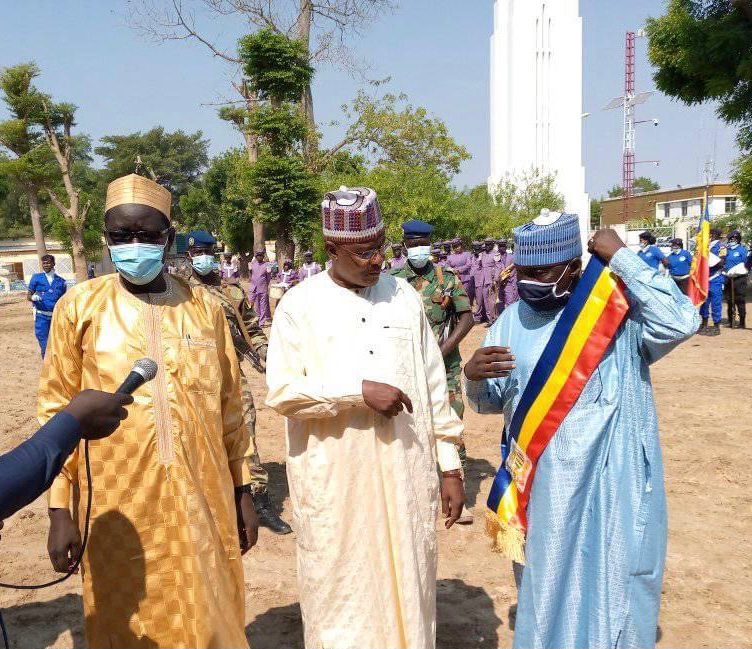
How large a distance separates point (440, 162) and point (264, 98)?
7.03 meters

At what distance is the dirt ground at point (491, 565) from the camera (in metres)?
3.69

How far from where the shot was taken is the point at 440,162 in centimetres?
2589

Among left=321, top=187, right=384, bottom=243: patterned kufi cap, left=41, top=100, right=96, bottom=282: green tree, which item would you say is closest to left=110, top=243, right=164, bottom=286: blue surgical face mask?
left=321, top=187, right=384, bottom=243: patterned kufi cap

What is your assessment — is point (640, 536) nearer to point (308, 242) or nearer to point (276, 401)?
point (276, 401)

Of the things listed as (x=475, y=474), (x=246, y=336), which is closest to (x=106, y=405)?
(x=246, y=336)

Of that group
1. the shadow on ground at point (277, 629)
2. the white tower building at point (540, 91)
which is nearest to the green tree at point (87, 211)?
the shadow on ground at point (277, 629)

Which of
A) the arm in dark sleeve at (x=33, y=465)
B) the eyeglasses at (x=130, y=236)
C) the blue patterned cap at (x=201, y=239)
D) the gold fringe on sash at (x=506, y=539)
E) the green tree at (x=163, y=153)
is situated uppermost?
the green tree at (x=163, y=153)

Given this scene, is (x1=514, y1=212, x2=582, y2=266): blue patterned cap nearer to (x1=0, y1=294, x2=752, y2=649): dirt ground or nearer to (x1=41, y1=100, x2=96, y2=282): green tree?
(x1=0, y1=294, x2=752, y2=649): dirt ground

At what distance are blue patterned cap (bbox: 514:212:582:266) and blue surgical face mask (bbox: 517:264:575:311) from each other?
0.08 meters

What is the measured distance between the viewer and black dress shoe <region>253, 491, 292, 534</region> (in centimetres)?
511

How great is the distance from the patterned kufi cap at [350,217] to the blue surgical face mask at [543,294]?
25.4 inches

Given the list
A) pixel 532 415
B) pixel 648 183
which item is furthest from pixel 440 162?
pixel 648 183

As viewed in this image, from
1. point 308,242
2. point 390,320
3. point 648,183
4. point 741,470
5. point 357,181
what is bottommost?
point 741,470

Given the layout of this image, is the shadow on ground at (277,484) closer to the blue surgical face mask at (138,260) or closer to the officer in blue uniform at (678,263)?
the blue surgical face mask at (138,260)
